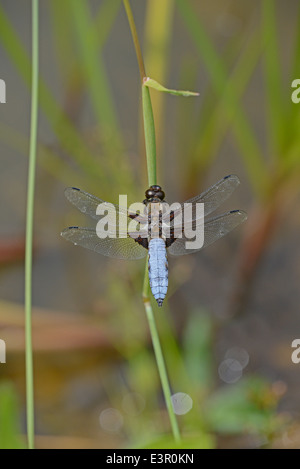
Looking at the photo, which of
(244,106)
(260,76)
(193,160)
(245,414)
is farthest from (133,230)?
(260,76)

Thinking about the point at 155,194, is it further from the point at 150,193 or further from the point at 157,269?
the point at 157,269

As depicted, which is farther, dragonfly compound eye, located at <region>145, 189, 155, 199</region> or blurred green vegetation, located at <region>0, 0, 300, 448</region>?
blurred green vegetation, located at <region>0, 0, 300, 448</region>

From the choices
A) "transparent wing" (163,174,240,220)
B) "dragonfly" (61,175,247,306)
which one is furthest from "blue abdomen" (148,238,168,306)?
"transparent wing" (163,174,240,220)

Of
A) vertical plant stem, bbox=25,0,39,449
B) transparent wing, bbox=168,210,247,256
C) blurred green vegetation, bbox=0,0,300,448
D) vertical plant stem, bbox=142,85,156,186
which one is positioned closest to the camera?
vertical plant stem, bbox=142,85,156,186

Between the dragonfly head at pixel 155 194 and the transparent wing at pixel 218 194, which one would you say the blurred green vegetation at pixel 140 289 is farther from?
the dragonfly head at pixel 155 194

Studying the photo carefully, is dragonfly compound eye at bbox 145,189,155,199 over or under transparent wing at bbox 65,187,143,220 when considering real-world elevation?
under

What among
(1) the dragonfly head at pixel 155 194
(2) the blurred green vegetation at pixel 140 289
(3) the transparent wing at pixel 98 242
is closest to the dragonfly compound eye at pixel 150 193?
(1) the dragonfly head at pixel 155 194

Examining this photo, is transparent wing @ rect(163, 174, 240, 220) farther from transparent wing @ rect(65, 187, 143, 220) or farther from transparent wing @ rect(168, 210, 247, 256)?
transparent wing @ rect(65, 187, 143, 220)
